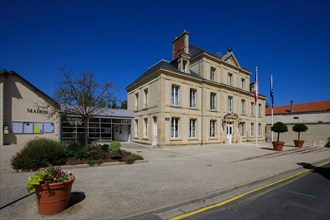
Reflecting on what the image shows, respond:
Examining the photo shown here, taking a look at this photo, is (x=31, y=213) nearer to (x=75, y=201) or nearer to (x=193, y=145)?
(x=75, y=201)

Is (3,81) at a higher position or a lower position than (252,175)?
higher

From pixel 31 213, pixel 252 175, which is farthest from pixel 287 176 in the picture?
pixel 31 213

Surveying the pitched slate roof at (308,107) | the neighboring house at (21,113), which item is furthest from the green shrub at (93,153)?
the pitched slate roof at (308,107)

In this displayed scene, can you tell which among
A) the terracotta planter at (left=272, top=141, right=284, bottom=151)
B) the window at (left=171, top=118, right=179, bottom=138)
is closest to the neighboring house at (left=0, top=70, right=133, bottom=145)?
the window at (left=171, top=118, right=179, bottom=138)

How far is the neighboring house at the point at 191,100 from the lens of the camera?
18406 mm

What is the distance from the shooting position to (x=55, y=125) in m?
20.0

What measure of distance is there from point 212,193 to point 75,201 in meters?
3.58

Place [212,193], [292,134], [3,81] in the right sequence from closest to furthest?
[212,193], [3,81], [292,134]

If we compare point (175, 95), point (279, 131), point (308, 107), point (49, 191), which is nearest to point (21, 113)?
point (175, 95)

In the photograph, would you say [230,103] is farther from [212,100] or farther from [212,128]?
[212,128]

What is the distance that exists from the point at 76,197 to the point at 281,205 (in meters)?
5.14

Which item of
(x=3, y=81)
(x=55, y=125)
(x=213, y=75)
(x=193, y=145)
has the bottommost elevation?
(x=193, y=145)

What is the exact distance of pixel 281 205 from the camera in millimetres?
4754

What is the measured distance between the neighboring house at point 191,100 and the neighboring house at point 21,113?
9.28 meters
